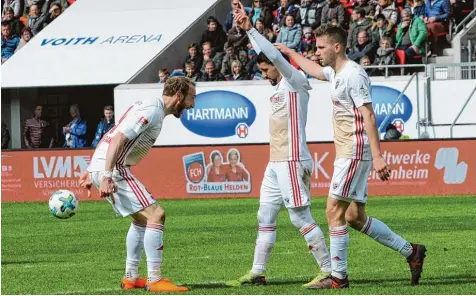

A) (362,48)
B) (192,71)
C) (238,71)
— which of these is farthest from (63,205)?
(192,71)

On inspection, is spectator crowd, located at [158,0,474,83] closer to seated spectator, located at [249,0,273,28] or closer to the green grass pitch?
seated spectator, located at [249,0,273,28]

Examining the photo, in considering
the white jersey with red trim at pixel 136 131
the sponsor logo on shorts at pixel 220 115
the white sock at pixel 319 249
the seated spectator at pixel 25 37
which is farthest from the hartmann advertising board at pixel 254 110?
the white jersey with red trim at pixel 136 131

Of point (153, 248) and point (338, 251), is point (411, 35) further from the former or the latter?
Result: point (153, 248)

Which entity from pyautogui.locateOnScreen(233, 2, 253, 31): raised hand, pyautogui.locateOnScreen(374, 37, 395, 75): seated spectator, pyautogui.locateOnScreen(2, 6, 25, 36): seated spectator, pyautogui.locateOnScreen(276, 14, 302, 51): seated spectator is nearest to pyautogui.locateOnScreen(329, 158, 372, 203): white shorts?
pyautogui.locateOnScreen(233, 2, 253, 31): raised hand

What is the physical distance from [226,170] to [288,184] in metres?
15.3

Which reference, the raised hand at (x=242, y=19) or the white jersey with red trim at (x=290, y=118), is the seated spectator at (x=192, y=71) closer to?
the white jersey with red trim at (x=290, y=118)

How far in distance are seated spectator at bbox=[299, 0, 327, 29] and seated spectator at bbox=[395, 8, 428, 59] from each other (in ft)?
7.35

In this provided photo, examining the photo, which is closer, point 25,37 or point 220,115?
point 220,115

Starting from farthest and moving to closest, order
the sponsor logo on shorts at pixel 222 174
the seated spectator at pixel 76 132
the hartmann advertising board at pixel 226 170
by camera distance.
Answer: the seated spectator at pixel 76 132, the sponsor logo on shorts at pixel 222 174, the hartmann advertising board at pixel 226 170

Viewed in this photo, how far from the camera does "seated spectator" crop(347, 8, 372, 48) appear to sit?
30703 millimetres

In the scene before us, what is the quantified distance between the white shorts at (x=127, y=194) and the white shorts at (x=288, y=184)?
3.71 ft

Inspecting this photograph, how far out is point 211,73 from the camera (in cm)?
3197

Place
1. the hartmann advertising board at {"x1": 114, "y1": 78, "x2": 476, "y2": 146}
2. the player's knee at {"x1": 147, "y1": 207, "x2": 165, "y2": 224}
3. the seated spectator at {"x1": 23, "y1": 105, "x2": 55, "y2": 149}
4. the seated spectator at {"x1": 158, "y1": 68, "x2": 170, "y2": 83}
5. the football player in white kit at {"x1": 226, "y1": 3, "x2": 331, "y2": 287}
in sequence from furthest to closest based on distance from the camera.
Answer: the seated spectator at {"x1": 23, "y1": 105, "x2": 55, "y2": 149}
the seated spectator at {"x1": 158, "y1": 68, "x2": 170, "y2": 83}
the hartmann advertising board at {"x1": 114, "y1": 78, "x2": 476, "y2": 146}
the football player in white kit at {"x1": 226, "y1": 3, "x2": 331, "y2": 287}
the player's knee at {"x1": 147, "y1": 207, "x2": 165, "y2": 224}

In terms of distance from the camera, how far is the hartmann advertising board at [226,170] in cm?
2555
